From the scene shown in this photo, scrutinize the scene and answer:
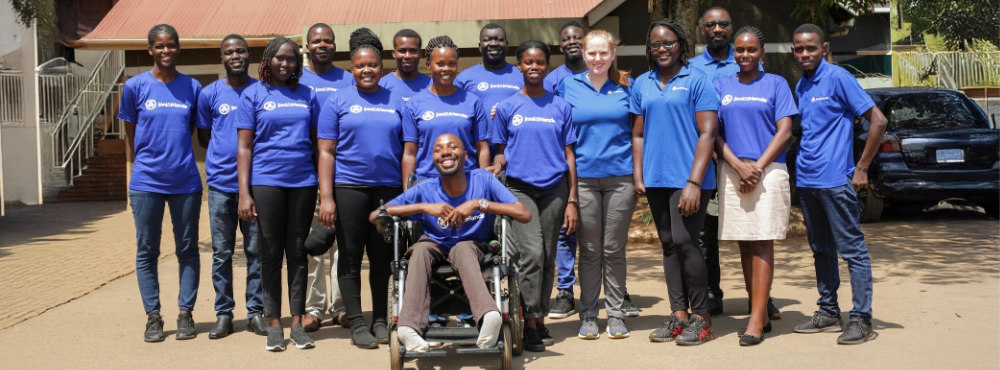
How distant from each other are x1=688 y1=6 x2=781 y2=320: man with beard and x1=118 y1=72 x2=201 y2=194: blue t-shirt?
3.44 meters

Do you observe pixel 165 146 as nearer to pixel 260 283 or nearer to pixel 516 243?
pixel 260 283

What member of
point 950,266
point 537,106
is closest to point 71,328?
point 537,106

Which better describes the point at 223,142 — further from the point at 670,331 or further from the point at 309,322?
the point at 670,331

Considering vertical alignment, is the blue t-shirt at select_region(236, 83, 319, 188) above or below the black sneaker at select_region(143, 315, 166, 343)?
above

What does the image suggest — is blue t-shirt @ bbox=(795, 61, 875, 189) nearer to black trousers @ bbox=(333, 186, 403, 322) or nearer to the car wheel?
black trousers @ bbox=(333, 186, 403, 322)

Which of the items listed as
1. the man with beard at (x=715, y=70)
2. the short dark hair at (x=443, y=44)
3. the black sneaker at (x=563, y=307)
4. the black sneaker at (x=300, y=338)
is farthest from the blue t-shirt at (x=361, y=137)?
the man with beard at (x=715, y=70)

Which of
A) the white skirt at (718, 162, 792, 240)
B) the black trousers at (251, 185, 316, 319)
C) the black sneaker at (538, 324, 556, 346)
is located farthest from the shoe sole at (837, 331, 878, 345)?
the black trousers at (251, 185, 316, 319)

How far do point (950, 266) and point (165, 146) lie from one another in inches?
262

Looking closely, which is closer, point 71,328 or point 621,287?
point 621,287

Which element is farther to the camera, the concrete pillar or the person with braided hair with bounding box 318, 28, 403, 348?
the concrete pillar

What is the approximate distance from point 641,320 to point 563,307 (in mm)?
566

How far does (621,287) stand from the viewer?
6617mm

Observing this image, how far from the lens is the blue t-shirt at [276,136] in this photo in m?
6.39

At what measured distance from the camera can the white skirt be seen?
247 inches
